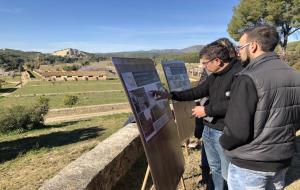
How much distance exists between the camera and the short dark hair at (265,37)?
2836 millimetres

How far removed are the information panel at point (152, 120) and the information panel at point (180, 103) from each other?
1.15 m

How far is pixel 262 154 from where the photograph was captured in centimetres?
279

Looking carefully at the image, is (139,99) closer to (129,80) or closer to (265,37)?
(129,80)

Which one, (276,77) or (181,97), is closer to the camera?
(276,77)

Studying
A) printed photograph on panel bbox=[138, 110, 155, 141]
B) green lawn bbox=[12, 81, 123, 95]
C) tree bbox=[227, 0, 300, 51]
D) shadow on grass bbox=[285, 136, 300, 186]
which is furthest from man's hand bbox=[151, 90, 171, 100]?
green lawn bbox=[12, 81, 123, 95]

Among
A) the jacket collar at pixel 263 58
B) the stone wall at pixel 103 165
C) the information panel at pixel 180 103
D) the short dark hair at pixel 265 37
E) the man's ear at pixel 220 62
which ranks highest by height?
the short dark hair at pixel 265 37

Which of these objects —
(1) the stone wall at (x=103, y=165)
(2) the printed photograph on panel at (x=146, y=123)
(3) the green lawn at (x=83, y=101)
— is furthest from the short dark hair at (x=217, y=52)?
(3) the green lawn at (x=83, y=101)

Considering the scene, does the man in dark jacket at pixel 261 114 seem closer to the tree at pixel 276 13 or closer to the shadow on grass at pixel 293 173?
the shadow on grass at pixel 293 173

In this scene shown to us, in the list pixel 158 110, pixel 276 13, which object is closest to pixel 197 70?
pixel 158 110

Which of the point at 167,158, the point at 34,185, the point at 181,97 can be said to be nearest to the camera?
the point at 167,158

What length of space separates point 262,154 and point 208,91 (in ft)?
5.61

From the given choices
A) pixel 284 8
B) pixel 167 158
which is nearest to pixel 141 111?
pixel 167 158

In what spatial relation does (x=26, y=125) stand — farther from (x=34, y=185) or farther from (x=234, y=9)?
(x=234, y=9)

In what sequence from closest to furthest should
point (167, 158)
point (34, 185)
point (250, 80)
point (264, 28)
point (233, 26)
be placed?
1. point (250, 80)
2. point (264, 28)
3. point (167, 158)
4. point (34, 185)
5. point (233, 26)
